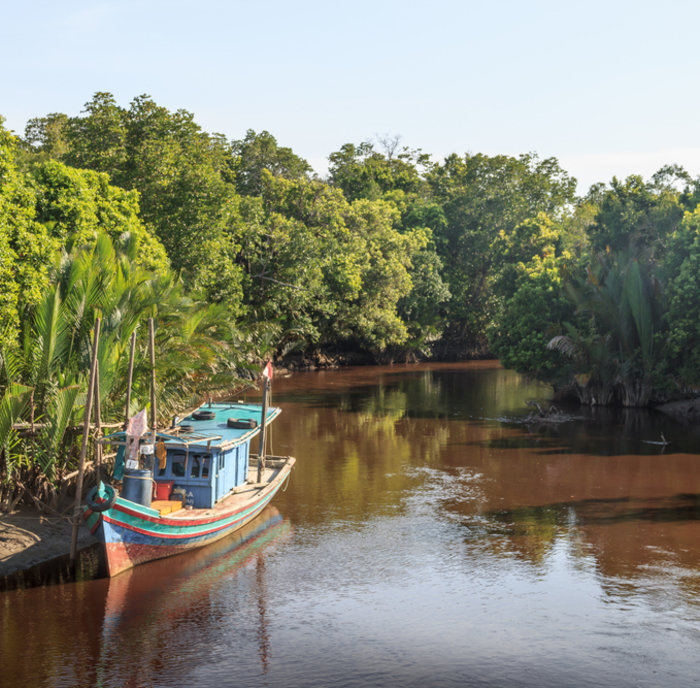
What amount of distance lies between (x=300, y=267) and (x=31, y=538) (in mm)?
40057

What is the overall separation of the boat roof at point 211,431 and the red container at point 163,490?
951mm

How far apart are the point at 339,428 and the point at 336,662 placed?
25.3 meters

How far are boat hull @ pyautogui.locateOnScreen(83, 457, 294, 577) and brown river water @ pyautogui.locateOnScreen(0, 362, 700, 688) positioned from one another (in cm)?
38

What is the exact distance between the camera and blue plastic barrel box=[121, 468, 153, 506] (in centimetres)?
1945

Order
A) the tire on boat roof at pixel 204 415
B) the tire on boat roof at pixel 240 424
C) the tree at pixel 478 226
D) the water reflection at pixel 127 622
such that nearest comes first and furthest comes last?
the water reflection at pixel 127 622 < the tire on boat roof at pixel 240 424 < the tire on boat roof at pixel 204 415 < the tree at pixel 478 226

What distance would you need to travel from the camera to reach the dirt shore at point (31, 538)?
755 inches

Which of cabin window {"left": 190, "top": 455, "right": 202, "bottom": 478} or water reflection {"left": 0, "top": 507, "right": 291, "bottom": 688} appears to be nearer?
water reflection {"left": 0, "top": 507, "right": 291, "bottom": 688}

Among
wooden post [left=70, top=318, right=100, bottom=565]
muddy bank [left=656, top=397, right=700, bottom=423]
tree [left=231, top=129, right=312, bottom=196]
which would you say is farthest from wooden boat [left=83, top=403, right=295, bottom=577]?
tree [left=231, top=129, right=312, bottom=196]

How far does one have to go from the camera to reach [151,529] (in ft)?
62.1

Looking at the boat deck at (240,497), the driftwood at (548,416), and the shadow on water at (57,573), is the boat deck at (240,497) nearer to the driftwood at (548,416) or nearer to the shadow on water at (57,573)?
the shadow on water at (57,573)

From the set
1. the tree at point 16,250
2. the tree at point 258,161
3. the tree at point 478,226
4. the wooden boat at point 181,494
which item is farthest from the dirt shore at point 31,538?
the tree at point 478,226

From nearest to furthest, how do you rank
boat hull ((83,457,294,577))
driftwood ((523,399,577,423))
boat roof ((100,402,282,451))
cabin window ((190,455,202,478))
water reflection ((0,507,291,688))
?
water reflection ((0,507,291,688))
boat hull ((83,457,294,577))
boat roof ((100,402,282,451))
cabin window ((190,455,202,478))
driftwood ((523,399,577,423))

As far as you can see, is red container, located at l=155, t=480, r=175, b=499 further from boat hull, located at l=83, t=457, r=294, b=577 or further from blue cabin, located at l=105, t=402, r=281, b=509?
boat hull, located at l=83, t=457, r=294, b=577

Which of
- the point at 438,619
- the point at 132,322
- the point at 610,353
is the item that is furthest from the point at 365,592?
the point at 610,353
